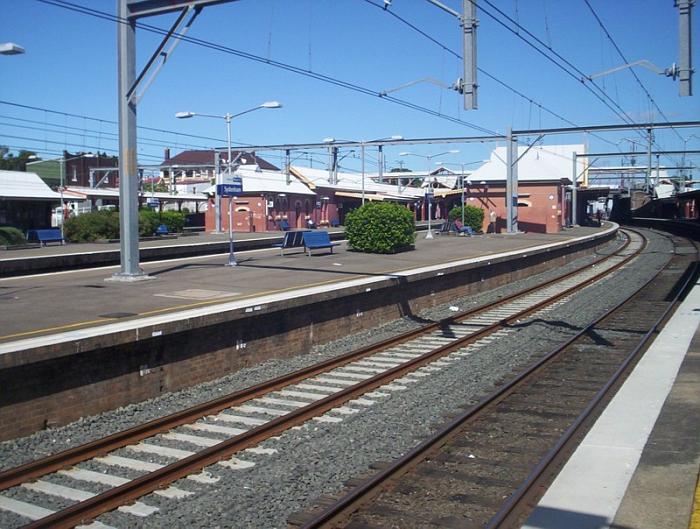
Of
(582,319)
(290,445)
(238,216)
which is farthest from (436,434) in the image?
(238,216)

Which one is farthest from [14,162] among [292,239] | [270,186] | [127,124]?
[127,124]

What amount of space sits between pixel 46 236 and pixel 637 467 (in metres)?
30.5

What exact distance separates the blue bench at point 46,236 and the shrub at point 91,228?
1.15 m

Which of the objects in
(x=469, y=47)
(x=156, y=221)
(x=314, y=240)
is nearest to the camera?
(x=469, y=47)

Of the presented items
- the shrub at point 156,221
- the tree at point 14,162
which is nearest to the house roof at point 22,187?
the shrub at point 156,221

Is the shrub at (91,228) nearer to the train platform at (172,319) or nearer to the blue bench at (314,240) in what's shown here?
the blue bench at (314,240)

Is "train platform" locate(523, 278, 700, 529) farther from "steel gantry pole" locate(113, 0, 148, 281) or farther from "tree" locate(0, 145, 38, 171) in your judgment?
"tree" locate(0, 145, 38, 171)

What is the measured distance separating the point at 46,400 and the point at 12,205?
101 ft

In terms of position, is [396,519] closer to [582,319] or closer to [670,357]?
[670,357]

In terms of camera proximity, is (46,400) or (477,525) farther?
(46,400)

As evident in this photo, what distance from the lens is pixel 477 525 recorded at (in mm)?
5746

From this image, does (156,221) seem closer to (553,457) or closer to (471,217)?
(471,217)

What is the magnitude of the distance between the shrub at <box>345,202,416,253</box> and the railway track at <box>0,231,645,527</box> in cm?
1169

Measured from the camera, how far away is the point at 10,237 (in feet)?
105
